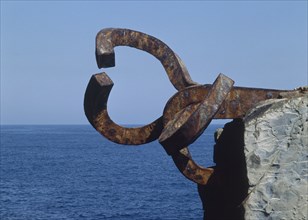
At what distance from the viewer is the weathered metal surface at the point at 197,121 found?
404cm

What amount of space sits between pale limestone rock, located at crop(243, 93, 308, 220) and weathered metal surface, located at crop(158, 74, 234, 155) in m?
0.35

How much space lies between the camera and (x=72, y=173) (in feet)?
182

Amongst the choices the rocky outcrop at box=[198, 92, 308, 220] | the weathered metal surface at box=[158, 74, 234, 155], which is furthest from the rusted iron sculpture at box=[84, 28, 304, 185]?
the rocky outcrop at box=[198, 92, 308, 220]

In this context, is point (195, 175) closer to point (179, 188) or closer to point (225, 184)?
point (225, 184)

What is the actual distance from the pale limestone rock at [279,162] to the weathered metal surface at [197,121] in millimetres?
354

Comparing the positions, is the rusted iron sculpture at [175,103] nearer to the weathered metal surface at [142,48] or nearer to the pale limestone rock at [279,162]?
the weathered metal surface at [142,48]

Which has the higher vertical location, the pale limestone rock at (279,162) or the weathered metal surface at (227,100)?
the weathered metal surface at (227,100)

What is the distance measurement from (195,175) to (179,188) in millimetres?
37976

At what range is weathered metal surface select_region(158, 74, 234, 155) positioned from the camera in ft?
13.2

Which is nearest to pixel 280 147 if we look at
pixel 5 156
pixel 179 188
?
pixel 179 188

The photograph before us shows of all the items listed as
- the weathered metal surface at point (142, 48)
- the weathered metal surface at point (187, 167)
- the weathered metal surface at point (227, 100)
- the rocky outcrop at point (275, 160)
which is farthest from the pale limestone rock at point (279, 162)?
the weathered metal surface at point (142, 48)

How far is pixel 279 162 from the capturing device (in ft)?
13.5

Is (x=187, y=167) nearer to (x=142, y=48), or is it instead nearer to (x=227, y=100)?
(x=227, y=100)

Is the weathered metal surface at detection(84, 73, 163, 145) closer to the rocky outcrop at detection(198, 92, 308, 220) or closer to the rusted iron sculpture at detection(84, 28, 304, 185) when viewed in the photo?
the rusted iron sculpture at detection(84, 28, 304, 185)
